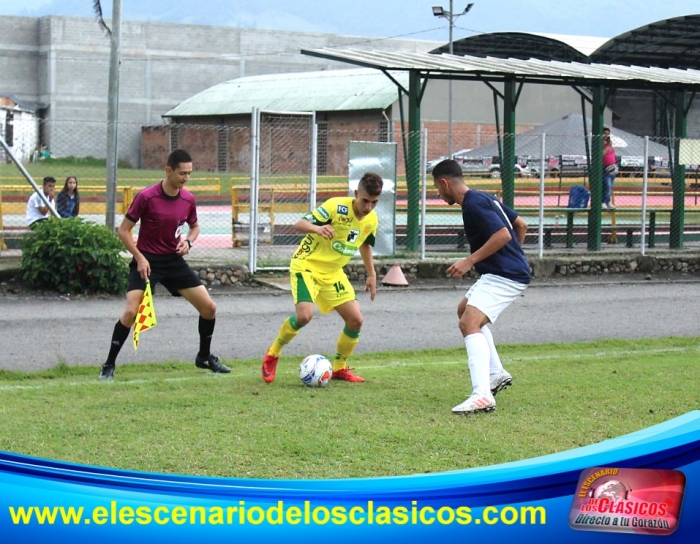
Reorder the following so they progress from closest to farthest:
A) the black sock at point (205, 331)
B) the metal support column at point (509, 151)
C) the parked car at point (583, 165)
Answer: the black sock at point (205, 331)
the metal support column at point (509, 151)
the parked car at point (583, 165)

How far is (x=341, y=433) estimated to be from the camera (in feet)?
22.3

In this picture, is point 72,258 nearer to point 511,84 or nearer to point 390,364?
point 390,364

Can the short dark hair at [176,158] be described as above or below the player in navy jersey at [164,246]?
above

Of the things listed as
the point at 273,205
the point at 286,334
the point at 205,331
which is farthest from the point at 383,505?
the point at 273,205

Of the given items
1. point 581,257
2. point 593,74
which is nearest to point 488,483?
point 581,257

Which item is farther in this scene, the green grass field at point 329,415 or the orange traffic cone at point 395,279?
the orange traffic cone at point 395,279

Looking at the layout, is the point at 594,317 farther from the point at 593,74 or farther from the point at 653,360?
the point at 593,74

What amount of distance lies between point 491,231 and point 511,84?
11896mm

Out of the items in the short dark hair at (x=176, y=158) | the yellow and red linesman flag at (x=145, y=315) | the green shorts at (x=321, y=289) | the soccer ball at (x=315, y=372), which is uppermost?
the short dark hair at (x=176, y=158)

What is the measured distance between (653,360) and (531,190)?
10.9 meters

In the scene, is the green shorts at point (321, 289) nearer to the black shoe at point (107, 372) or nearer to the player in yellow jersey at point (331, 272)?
the player in yellow jersey at point (331, 272)

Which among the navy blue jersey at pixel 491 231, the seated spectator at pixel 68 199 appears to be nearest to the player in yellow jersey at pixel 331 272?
the navy blue jersey at pixel 491 231

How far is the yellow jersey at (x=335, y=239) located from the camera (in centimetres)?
879

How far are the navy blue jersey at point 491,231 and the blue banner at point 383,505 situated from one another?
5.33 metres
